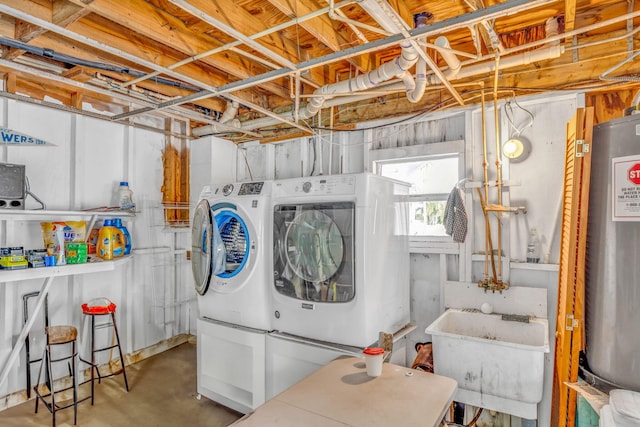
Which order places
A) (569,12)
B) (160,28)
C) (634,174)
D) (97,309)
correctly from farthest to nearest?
(97,309) < (160,28) < (569,12) < (634,174)

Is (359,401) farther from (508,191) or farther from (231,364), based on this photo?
(508,191)

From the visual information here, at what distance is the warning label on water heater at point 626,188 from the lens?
1.45 meters

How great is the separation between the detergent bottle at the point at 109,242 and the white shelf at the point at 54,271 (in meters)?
0.11

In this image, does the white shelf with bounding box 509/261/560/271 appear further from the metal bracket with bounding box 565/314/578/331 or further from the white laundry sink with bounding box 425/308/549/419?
the metal bracket with bounding box 565/314/578/331

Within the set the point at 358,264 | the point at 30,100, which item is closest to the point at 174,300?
the point at 30,100

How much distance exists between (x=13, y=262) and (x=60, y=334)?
2.15 ft

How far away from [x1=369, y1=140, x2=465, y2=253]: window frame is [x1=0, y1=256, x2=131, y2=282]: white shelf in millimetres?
2369

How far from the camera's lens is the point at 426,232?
9.98ft

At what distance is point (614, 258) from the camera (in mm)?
1529

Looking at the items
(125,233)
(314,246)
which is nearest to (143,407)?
(125,233)

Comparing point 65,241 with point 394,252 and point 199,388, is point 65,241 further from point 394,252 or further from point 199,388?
point 394,252

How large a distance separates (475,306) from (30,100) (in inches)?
144

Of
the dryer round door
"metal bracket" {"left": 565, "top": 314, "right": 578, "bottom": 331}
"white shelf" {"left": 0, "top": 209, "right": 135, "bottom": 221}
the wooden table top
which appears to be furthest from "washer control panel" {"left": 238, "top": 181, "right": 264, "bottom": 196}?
"metal bracket" {"left": 565, "top": 314, "right": 578, "bottom": 331}

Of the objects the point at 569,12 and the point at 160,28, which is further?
the point at 160,28
